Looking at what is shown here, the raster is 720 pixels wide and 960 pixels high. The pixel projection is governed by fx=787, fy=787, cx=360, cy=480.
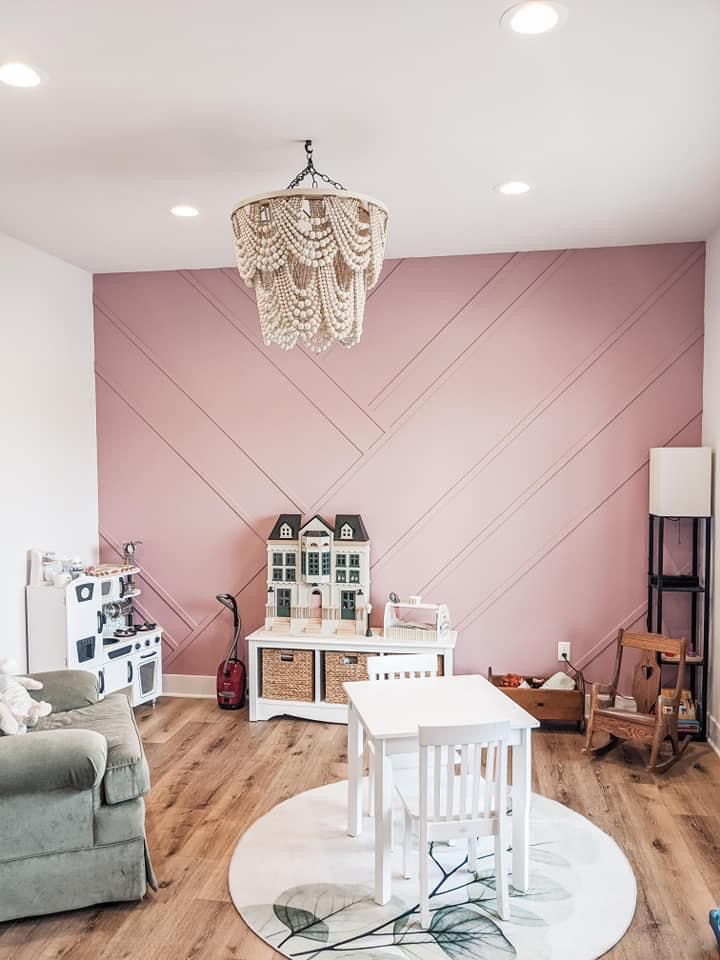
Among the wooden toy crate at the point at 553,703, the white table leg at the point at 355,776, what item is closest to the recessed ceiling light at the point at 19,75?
the white table leg at the point at 355,776

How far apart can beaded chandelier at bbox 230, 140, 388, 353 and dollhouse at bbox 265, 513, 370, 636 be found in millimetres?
2182

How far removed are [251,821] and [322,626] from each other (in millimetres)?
1520

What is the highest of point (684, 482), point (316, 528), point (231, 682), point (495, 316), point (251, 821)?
point (495, 316)

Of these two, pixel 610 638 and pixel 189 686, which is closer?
pixel 610 638

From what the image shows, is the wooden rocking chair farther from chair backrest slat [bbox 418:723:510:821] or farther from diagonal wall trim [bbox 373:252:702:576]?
chair backrest slat [bbox 418:723:510:821]

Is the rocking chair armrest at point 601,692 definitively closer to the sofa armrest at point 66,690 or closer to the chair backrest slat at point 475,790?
the chair backrest slat at point 475,790

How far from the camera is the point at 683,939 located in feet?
8.46

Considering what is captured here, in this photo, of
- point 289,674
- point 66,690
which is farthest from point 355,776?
point 289,674

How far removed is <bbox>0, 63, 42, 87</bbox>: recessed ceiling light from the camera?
2414mm

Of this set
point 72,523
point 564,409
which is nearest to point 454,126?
point 564,409

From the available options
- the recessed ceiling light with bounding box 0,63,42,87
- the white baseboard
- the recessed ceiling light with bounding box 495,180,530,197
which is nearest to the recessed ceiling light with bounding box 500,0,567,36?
the recessed ceiling light with bounding box 495,180,530,197

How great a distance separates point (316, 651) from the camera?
15.3ft

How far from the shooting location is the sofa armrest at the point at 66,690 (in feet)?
11.5

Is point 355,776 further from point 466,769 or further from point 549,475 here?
point 549,475
